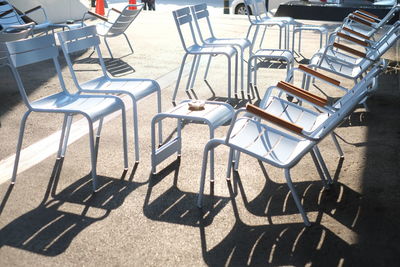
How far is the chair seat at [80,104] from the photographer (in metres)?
4.26

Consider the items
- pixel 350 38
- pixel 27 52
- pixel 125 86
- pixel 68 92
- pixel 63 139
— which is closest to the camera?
pixel 27 52

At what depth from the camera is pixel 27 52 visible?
4312 mm

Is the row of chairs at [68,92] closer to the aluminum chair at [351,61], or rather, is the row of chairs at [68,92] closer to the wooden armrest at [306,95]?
the wooden armrest at [306,95]

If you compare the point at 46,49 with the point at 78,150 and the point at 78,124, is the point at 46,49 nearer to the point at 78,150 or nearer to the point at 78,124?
the point at 78,150

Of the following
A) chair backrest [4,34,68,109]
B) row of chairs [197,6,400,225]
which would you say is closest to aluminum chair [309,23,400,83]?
row of chairs [197,6,400,225]

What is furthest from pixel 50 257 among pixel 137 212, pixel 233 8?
pixel 233 8

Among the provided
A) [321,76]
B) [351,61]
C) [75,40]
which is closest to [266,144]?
[321,76]

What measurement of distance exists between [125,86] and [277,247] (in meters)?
2.25

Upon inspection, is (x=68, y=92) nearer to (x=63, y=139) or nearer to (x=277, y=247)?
(x=63, y=139)

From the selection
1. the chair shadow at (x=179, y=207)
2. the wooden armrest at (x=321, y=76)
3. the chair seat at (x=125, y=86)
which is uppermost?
the wooden armrest at (x=321, y=76)

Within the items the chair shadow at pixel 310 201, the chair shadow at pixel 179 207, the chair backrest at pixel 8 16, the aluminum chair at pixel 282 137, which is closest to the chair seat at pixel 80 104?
the chair shadow at pixel 179 207

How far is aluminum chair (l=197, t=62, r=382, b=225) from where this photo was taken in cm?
346

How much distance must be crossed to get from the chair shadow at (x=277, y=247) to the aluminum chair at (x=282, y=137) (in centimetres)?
A: 17

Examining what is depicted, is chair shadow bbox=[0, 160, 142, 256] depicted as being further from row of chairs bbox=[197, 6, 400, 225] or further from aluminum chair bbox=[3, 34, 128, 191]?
row of chairs bbox=[197, 6, 400, 225]
